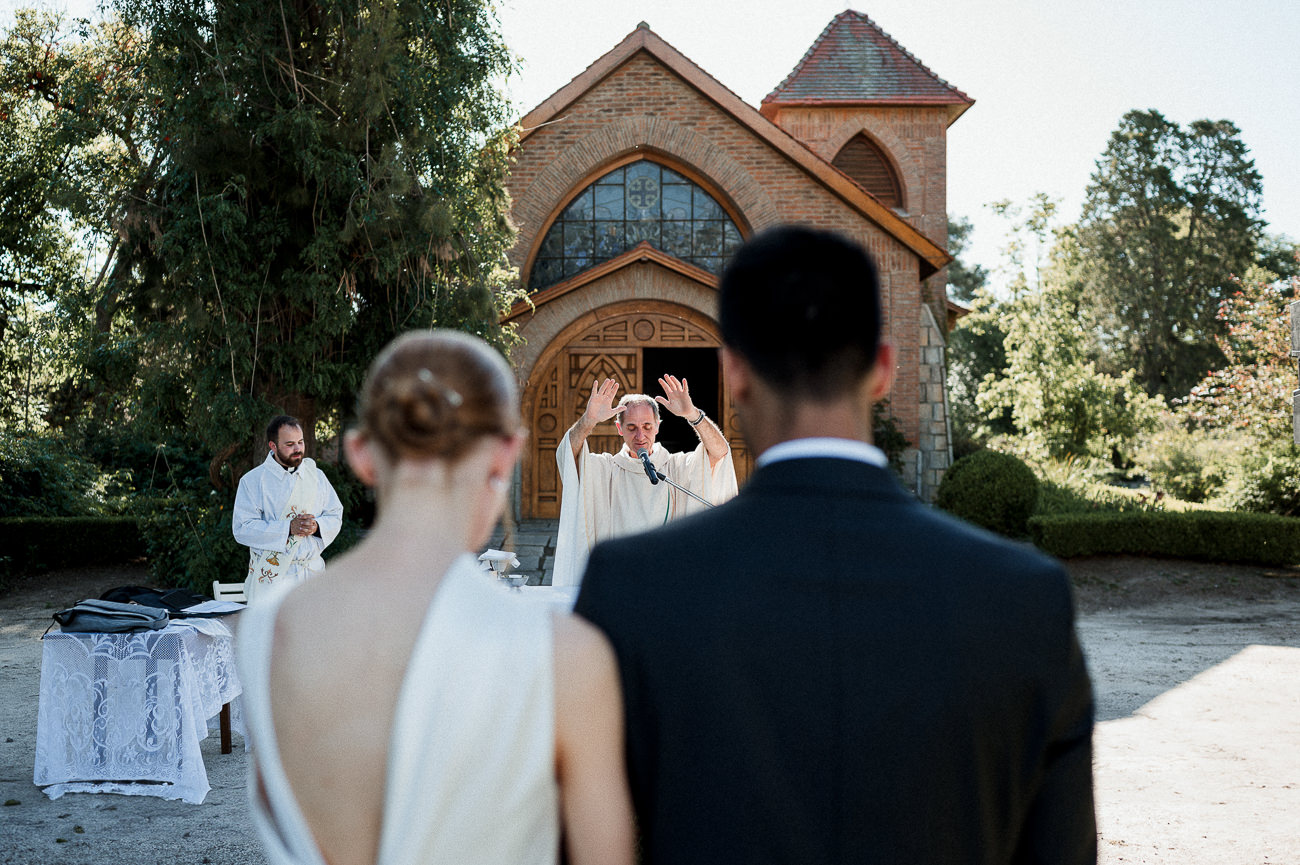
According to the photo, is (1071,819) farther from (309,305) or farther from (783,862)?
(309,305)

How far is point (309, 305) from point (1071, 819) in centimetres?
1243

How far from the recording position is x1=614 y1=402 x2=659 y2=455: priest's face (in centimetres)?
626

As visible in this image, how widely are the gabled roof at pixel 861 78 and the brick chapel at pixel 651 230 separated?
5612 millimetres

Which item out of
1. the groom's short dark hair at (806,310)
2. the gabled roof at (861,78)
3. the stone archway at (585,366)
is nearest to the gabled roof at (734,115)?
the stone archway at (585,366)

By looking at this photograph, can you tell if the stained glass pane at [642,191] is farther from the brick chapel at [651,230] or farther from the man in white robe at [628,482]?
the man in white robe at [628,482]

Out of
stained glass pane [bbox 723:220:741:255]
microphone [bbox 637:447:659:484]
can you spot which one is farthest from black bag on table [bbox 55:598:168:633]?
stained glass pane [bbox 723:220:741:255]

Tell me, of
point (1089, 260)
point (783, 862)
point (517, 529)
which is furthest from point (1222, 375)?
point (783, 862)

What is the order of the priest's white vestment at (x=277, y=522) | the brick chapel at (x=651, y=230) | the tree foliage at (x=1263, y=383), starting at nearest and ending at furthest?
the priest's white vestment at (x=277, y=522) → the brick chapel at (x=651, y=230) → the tree foliage at (x=1263, y=383)

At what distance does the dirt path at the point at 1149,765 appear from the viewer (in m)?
5.75

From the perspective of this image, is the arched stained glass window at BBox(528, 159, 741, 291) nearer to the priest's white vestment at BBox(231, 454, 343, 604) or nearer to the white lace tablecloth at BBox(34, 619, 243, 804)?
the priest's white vestment at BBox(231, 454, 343, 604)

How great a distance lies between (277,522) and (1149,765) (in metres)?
6.37

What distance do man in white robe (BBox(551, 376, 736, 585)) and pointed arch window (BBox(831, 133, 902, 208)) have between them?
19369 mm

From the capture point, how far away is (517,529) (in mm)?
17906

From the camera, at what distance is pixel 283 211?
12891mm
